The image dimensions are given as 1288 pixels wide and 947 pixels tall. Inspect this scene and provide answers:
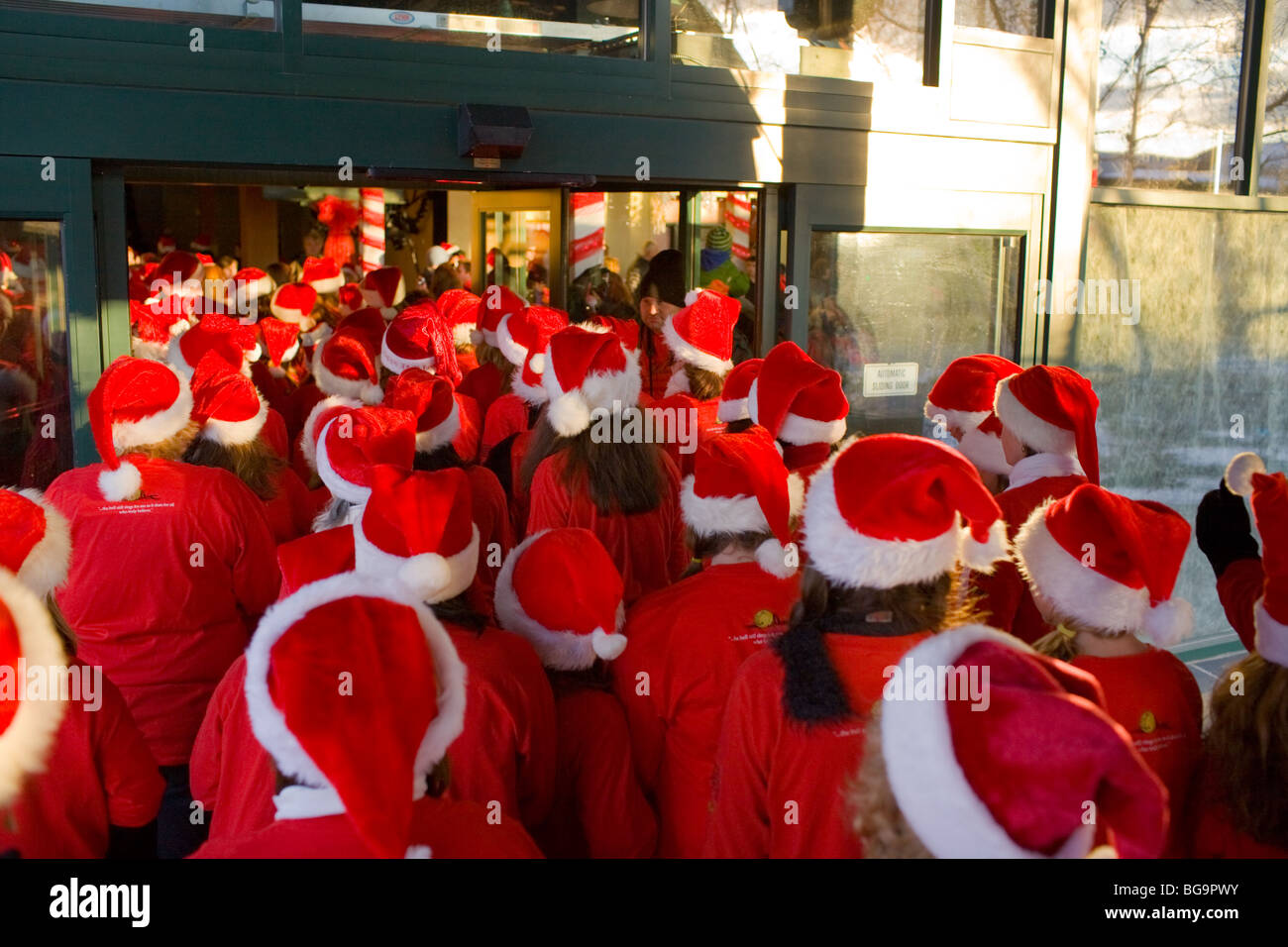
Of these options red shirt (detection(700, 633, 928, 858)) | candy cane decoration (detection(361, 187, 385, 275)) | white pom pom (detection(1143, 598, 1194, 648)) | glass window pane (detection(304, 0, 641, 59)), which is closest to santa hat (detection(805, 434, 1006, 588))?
red shirt (detection(700, 633, 928, 858))

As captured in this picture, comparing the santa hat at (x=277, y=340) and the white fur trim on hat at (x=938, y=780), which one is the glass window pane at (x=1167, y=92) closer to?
the santa hat at (x=277, y=340)

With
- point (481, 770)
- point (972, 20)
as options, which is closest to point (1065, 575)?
point (481, 770)

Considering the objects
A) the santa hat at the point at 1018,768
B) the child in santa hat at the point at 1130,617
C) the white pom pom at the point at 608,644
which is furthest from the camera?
the white pom pom at the point at 608,644

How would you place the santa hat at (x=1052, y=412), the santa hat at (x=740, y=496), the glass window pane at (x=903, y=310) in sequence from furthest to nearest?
the glass window pane at (x=903, y=310)
the santa hat at (x=1052, y=412)
the santa hat at (x=740, y=496)

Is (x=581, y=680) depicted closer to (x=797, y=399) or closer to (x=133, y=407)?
(x=133, y=407)

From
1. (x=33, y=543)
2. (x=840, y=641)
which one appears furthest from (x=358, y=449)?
(x=840, y=641)

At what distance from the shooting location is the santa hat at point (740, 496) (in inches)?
115

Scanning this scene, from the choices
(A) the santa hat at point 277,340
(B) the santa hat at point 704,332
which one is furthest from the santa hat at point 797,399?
(A) the santa hat at point 277,340

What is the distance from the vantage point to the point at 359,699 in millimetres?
1614

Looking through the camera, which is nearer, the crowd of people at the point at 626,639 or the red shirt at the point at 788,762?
the crowd of people at the point at 626,639

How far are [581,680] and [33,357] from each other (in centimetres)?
292

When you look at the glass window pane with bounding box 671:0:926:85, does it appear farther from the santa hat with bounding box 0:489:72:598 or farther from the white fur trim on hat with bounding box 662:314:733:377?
the santa hat with bounding box 0:489:72:598

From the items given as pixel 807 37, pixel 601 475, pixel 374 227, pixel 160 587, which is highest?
pixel 807 37

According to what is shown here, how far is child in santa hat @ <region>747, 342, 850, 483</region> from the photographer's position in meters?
4.27
